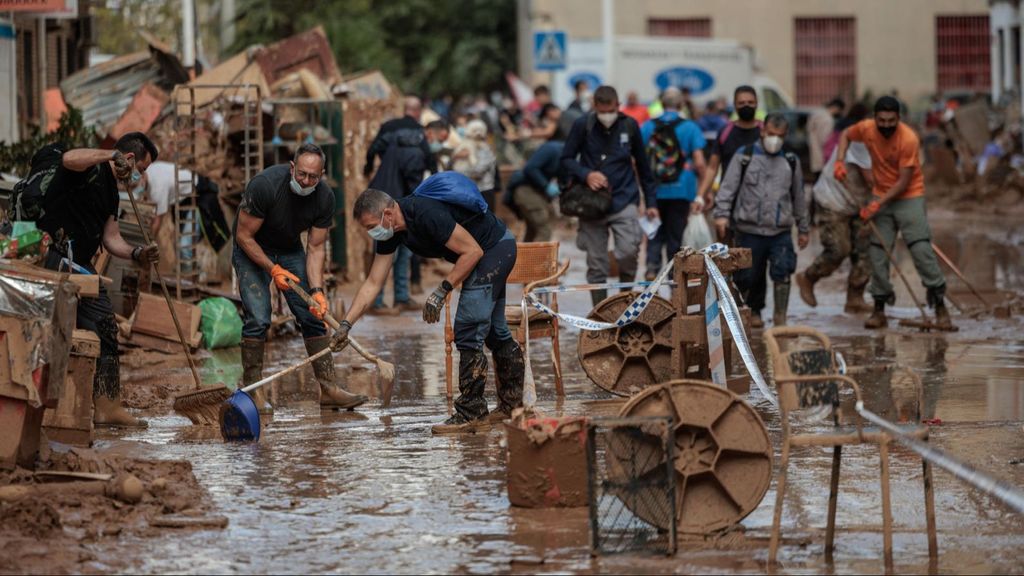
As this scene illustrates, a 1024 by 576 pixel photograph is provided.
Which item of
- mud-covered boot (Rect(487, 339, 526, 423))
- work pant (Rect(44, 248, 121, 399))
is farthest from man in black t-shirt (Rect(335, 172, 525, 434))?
work pant (Rect(44, 248, 121, 399))

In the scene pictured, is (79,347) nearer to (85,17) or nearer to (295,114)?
(295,114)

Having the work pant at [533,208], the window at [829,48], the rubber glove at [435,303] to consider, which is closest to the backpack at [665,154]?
the work pant at [533,208]

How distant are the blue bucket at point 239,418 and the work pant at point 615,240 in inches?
185

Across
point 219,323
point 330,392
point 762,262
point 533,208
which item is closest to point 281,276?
point 330,392

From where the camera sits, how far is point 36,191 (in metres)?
10.0

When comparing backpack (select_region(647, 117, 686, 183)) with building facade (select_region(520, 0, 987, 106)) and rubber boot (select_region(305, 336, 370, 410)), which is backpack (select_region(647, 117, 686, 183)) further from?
building facade (select_region(520, 0, 987, 106))

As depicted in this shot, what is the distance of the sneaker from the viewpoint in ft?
32.4

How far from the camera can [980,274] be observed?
18.7 m

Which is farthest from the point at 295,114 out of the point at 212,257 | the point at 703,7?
the point at 703,7

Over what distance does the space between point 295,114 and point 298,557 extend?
1228 centimetres

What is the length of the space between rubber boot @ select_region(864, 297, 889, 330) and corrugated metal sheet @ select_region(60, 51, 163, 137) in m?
9.37

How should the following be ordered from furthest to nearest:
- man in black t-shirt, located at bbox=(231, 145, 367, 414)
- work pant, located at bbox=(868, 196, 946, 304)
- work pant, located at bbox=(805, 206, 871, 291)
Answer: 1. work pant, located at bbox=(805, 206, 871, 291)
2. work pant, located at bbox=(868, 196, 946, 304)
3. man in black t-shirt, located at bbox=(231, 145, 367, 414)

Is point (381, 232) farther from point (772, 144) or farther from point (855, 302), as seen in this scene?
point (855, 302)

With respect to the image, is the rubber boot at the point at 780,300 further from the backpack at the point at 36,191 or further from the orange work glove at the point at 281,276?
the backpack at the point at 36,191
